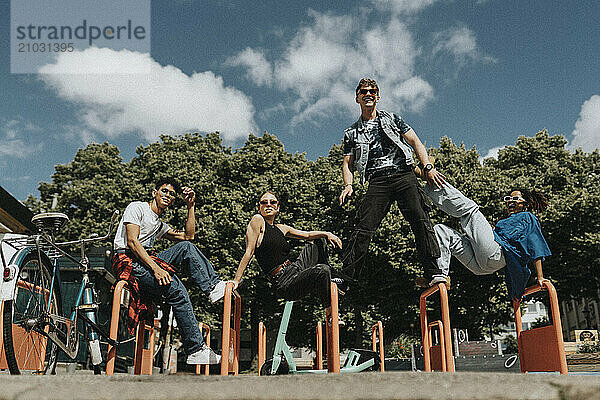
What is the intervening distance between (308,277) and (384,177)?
1.51 m

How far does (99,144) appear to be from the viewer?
34938 millimetres

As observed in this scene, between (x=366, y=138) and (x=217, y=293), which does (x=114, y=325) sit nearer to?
(x=217, y=293)

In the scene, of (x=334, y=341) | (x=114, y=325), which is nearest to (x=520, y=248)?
(x=334, y=341)

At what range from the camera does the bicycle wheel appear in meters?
4.90

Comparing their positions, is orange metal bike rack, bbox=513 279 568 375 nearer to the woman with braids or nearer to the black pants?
the woman with braids

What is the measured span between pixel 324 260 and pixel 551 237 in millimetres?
20690

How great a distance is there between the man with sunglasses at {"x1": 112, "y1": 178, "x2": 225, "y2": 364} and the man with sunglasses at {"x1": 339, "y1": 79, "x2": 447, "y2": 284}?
1.68 m

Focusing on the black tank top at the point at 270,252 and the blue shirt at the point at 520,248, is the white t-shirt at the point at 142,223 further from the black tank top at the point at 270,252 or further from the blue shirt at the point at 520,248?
the blue shirt at the point at 520,248

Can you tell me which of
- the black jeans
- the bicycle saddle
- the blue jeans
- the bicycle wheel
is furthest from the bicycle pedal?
the black jeans

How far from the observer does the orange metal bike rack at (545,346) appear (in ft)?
15.8

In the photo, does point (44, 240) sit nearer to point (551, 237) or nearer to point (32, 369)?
point (32, 369)

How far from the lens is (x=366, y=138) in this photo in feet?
20.6

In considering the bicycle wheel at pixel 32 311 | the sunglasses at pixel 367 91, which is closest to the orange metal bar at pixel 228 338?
the bicycle wheel at pixel 32 311

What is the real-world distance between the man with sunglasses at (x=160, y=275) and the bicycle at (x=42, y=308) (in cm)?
61
